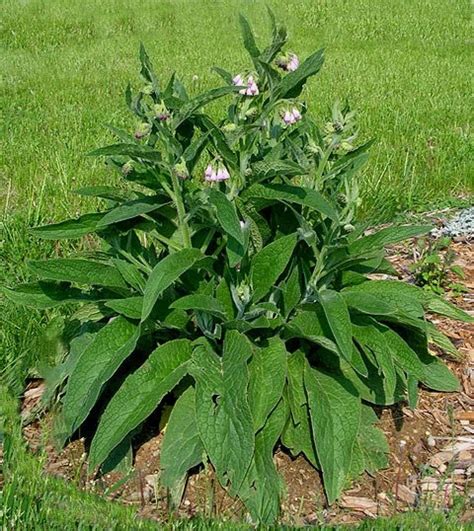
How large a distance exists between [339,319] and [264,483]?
22.9 inches

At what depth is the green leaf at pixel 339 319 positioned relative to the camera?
2.59 meters

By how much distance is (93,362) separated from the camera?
2.82 m

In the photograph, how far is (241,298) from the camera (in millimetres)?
2893

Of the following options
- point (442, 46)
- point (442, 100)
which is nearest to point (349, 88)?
point (442, 100)

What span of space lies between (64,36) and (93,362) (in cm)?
964

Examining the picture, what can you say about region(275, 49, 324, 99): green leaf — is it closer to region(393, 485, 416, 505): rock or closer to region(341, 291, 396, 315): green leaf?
region(341, 291, 396, 315): green leaf

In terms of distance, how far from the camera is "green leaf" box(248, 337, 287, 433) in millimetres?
2754

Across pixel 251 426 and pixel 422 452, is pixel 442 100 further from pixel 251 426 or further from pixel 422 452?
pixel 251 426

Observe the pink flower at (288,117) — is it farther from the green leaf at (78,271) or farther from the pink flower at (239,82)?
the green leaf at (78,271)

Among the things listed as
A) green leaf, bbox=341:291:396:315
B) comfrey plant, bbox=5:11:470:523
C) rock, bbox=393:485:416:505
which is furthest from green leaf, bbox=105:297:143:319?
rock, bbox=393:485:416:505

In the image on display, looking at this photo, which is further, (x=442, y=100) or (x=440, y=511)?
(x=442, y=100)

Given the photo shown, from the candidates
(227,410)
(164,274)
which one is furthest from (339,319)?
(164,274)

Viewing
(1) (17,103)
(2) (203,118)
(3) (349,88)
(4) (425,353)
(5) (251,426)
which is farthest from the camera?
(3) (349,88)

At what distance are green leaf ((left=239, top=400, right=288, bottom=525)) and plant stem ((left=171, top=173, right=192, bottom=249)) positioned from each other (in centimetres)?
66
